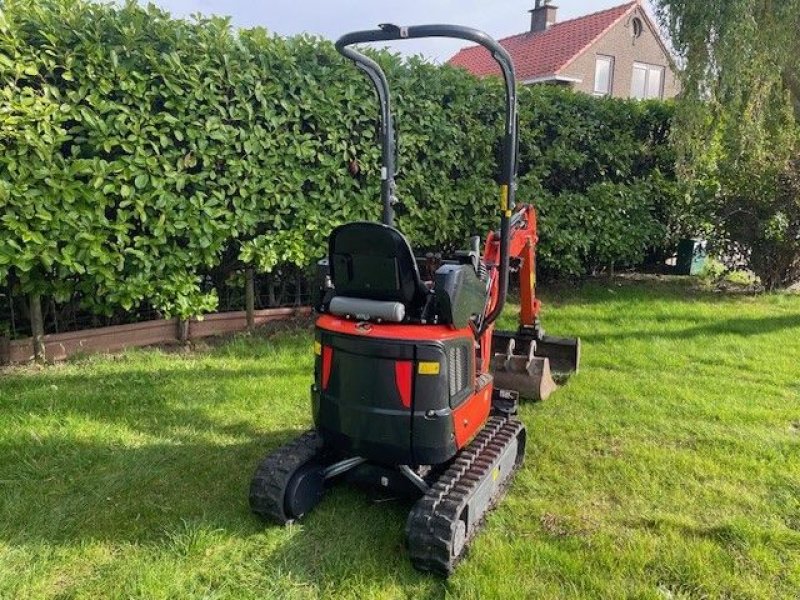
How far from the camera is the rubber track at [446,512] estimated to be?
2461 millimetres

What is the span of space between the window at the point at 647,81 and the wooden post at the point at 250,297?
22760 millimetres

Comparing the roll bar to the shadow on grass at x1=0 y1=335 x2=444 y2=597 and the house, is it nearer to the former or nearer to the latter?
the shadow on grass at x1=0 y1=335 x2=444 y2=597

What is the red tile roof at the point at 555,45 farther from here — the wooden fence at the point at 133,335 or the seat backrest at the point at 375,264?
the seat backrest at the point at 375,264

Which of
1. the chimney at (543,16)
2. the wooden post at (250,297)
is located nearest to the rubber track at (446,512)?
the wooden post at (250,297)

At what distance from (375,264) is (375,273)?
4cm

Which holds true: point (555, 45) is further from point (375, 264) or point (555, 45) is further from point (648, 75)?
point (375, 264)

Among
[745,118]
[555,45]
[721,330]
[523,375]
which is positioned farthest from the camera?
[555,45]

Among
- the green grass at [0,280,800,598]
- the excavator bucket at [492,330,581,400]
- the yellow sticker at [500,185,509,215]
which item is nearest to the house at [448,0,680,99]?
the excavator bucket at [492,330,581,400]

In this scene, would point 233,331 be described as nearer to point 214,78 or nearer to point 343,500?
point 214,78

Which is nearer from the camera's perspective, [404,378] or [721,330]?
[404,378]

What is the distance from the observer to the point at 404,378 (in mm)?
2641

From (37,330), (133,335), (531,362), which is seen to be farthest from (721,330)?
(37,330)

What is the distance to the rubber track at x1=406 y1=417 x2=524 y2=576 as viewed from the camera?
2461 millimetres

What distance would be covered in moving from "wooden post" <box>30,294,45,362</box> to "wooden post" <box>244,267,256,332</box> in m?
1.73
